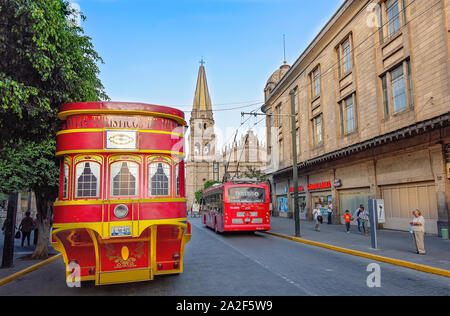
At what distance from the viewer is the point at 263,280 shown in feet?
24.1

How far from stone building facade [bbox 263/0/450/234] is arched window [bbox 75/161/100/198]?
504 inches

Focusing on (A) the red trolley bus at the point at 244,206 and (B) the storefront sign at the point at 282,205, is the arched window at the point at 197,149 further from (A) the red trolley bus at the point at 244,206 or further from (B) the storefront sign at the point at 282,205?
(A) the red trolley bus at the point at 244,206

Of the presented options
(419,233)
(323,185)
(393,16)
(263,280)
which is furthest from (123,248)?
(323,185)

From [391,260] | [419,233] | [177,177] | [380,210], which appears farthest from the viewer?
[380,210]

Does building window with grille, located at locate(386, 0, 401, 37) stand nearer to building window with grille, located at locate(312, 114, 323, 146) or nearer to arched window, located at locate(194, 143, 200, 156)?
building window with grille, located at locate(312, 114, 323, 146)

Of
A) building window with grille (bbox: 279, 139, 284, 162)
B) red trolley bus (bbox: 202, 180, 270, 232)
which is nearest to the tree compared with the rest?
red trolley bus (bbox: 202, 180, 270, 232)

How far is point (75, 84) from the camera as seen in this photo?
8.83m

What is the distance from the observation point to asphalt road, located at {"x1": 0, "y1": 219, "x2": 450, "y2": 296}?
6504 millimetres

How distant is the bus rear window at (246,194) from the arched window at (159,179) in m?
10.5

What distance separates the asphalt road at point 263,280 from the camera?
6504 millimetres

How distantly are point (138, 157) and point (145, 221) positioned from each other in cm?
127

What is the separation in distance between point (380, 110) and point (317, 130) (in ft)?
27.1

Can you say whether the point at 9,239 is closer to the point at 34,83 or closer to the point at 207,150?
the point at 34,83
